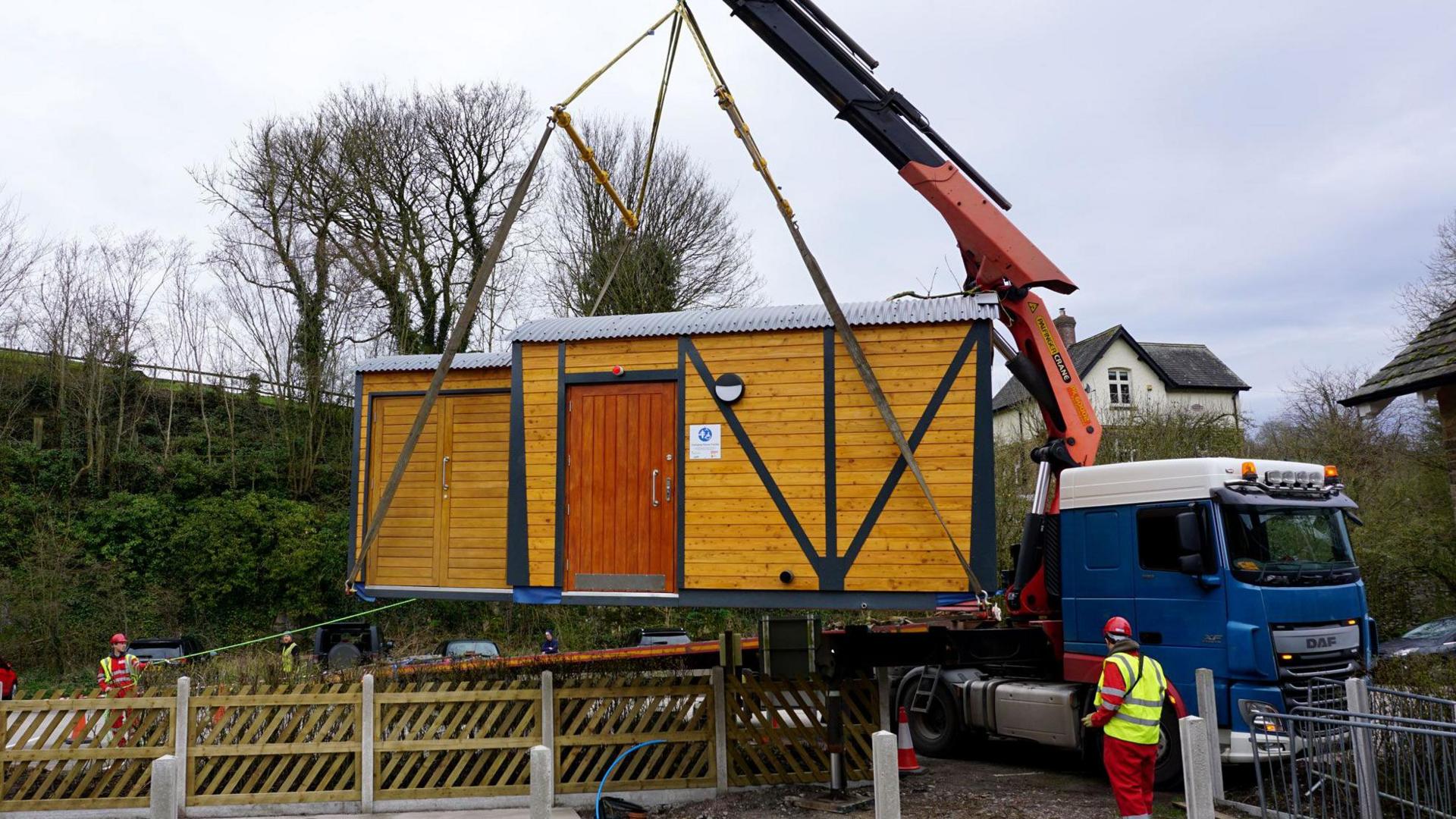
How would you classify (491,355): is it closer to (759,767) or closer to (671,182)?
(759,767)

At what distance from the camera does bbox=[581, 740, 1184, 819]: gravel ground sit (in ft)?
28.4

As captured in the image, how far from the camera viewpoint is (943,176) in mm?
10047

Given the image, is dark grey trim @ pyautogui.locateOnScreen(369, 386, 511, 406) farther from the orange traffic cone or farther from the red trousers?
the red trousers

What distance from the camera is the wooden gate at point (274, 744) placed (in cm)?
882

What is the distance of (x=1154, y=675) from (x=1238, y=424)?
66.7 ft

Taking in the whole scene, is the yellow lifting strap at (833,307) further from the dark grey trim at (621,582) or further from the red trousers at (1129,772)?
the dark grey trim at (621,582)

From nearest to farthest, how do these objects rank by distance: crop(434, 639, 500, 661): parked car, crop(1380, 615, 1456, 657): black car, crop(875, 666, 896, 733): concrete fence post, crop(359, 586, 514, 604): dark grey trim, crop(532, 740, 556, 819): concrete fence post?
1. crop(532, 740, 556, 819): concrete fence post
2. crop(359, 586, 514, 604): dark grey trim
3. crop(875, 666, 896, 733): concrete fence post
4. crop(1380, 615, 1456, 657): black car
5. crop(434, 639, 500, 661): parked car

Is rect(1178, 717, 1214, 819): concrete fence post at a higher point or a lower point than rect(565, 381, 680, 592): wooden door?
lower

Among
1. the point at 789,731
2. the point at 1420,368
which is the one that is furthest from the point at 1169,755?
the point at 1420,368

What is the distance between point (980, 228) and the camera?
9992mm

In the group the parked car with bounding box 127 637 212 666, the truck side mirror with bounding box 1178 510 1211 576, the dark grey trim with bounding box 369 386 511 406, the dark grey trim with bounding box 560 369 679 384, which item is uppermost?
the dark grey trim with bounding box 369 386 511 406

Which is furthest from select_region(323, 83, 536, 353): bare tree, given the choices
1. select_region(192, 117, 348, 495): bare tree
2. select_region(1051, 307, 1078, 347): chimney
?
select_region(1051, 307, 1078, 347): chimney

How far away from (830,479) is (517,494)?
2984 mm

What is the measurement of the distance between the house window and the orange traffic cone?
92.1 ft
